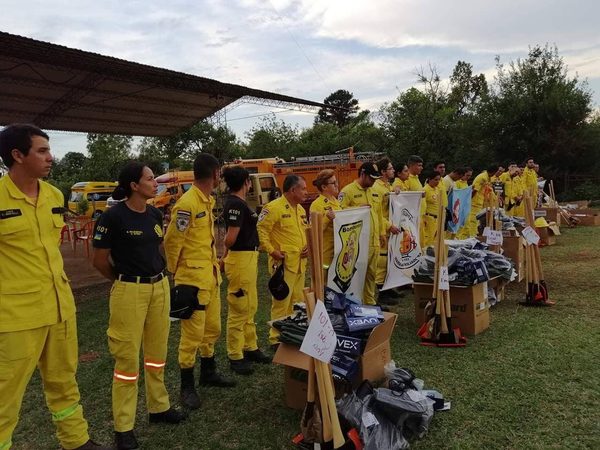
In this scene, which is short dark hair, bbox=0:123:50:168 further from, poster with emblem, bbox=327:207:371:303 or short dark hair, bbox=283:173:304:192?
poster with emblem, bbox=327:207:371:303

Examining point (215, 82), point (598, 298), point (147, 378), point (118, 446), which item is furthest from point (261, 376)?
point (215, 82)

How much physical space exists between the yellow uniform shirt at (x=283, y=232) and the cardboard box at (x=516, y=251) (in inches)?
165

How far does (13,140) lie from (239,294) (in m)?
2.34

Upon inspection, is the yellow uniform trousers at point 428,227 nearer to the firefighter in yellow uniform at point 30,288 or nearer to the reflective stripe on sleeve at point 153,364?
the reflective stripe on sleeve at point 153,364

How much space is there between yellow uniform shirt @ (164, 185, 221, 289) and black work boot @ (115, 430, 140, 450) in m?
1.13

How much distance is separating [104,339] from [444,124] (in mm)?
24788

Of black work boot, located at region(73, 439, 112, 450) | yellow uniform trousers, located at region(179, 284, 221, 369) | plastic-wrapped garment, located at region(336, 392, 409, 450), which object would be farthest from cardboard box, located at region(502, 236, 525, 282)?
black work boot, located at region(73, 439, 112, 450)

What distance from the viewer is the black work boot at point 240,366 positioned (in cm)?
444

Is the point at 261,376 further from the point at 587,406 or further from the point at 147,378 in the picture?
the point at 587,406

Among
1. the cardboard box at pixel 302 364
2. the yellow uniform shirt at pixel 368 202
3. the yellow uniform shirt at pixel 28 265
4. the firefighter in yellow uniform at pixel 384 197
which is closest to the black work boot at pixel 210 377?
the cardboard box at pixel 302 364

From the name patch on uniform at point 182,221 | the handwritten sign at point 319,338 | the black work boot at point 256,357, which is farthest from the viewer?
the black work boot at point 256,357

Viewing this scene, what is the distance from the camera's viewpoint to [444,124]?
88.6 ft

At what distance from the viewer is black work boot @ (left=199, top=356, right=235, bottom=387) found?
418 cm

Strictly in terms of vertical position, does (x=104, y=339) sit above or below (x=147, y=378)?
below
